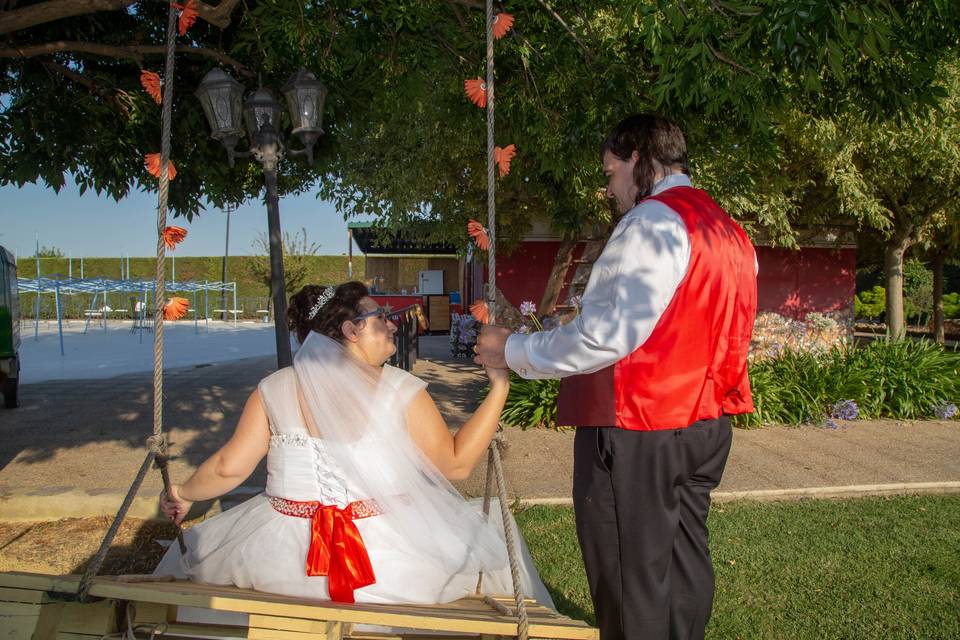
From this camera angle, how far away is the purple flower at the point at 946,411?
8.12m

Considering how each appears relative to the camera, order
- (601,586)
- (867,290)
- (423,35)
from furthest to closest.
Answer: (867,290) → (423,35) → (601,586)

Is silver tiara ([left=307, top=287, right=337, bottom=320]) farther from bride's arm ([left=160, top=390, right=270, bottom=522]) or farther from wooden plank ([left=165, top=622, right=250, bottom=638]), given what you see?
wooden plank ([left=165, top=622, right=250, bottom=638])

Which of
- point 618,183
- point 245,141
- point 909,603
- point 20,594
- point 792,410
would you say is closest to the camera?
point 20,594

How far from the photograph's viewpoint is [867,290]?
29.3m

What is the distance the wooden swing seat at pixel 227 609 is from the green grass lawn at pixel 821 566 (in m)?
1.79

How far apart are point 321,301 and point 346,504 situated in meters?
0.82

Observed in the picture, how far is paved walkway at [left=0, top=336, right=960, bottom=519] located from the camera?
531cm

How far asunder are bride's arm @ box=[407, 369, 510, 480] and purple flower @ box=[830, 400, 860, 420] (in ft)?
22.6

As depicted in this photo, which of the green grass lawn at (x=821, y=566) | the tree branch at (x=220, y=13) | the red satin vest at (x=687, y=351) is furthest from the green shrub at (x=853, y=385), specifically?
the tree branch at (x=220, y=13)

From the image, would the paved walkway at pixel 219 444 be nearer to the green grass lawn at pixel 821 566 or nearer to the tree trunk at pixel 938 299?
the green grass lawn at pixel 821 566

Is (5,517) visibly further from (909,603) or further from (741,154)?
(741,154)

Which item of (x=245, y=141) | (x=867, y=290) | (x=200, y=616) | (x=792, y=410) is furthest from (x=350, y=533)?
(x=867, y=290)

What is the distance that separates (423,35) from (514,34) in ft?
2.34

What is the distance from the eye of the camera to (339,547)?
7.18 ft
